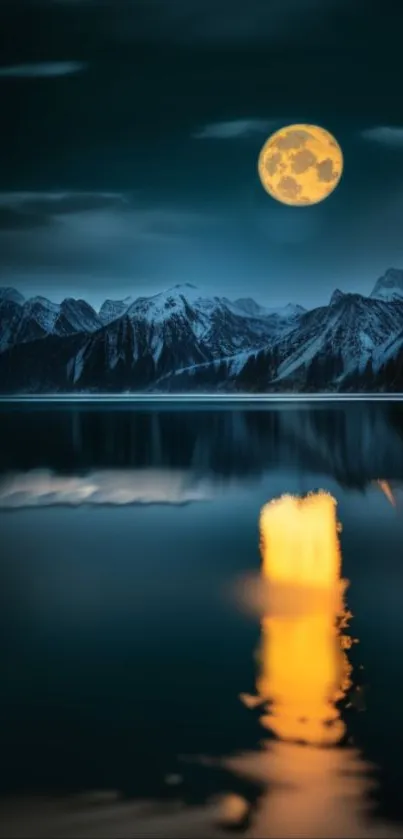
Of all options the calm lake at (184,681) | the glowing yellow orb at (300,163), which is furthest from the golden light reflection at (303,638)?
the glowing yellow orb at (300,163)

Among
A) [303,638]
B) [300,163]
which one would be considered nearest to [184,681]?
[303,638]

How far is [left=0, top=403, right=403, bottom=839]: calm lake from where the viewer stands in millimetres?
5820

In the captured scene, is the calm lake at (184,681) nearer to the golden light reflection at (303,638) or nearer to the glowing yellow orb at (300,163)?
the golden light reflection at (303,638)

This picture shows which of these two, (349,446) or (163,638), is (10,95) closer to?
(349,446)

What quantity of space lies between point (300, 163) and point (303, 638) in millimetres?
86051

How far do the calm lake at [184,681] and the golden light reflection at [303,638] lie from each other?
4 cm

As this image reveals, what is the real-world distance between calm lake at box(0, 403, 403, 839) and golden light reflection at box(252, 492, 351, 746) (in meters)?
0.04

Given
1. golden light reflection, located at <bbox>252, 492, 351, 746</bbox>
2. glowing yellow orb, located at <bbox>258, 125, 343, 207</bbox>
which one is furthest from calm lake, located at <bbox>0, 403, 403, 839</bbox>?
glowing yellow orb, located at <bbox>258, 125, 343, 207</bbox>

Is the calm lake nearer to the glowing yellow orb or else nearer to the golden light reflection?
the golden light reflection

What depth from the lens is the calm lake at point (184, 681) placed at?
19.1 feet

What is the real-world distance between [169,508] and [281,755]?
13.9 metres

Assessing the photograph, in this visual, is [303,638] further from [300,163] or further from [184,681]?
[300,163]

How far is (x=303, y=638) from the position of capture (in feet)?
30.7

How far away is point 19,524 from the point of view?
1844cm
